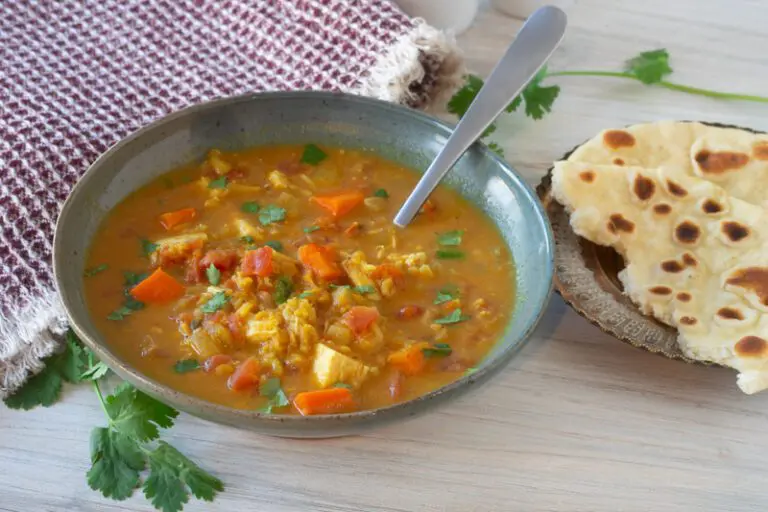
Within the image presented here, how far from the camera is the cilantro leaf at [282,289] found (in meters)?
2.13

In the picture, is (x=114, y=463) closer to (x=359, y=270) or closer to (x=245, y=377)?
(x=245, y=377)

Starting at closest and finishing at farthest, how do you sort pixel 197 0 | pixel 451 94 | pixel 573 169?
pixel 573 169 < pixel 451 94 < pixel 197 0

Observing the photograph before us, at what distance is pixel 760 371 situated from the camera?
2037mm

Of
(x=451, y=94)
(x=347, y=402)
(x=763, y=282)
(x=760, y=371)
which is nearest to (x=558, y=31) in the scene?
(x=451, y=94)

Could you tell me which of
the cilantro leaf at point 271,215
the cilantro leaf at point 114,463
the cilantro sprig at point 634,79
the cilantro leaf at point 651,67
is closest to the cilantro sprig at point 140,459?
the cilantro leaf at point 114,463

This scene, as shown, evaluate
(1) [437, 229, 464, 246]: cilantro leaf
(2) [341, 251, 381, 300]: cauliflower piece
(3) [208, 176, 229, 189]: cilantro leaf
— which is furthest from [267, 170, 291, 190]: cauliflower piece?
(1) [437, 229, 464, 246]: cilantro leaf

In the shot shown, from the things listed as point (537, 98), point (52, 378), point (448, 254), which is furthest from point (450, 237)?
point (52, 378)

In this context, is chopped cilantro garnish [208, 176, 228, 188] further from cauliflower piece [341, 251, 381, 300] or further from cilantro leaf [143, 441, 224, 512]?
cilantro leaf [143, 441, 224, 512]

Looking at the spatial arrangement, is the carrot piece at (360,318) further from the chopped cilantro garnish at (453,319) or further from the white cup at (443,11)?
the white cup at (443,11)

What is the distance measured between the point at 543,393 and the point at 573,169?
64 cm

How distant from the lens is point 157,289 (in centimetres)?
213

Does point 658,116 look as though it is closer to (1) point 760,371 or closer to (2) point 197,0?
(1) point 760,371

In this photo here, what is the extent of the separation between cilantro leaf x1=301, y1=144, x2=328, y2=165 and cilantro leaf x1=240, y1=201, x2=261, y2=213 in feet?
0.77

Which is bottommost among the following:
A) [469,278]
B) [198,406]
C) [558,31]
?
[469,278]
